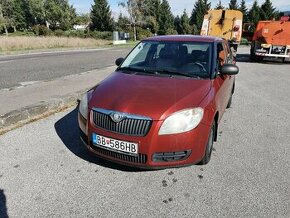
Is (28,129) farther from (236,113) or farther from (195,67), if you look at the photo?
(236,113)

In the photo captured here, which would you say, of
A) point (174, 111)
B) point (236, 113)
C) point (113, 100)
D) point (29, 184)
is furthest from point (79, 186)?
point (236, 113)

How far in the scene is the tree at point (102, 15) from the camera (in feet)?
192

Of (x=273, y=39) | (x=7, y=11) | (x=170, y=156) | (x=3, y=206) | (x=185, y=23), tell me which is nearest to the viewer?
(x=3, y=206)

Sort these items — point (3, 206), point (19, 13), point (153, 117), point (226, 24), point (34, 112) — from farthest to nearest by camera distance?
point (19, 13) → point (226, 24) → point (34, 112) → point (153, 117) → point (3, 206)

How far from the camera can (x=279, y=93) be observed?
8336 mm

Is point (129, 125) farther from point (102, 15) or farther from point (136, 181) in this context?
point (102, 15)

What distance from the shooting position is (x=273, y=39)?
613 inches

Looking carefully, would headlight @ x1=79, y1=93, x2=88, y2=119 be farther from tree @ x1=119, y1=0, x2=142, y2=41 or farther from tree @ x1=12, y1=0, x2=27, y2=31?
tree @ x1=12, y1=0, x2=27, y2=31

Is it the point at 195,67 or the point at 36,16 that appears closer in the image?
the point at 195,67

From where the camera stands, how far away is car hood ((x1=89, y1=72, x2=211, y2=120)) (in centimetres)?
329

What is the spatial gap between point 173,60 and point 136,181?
6.65 feet

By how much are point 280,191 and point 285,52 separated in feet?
46.5

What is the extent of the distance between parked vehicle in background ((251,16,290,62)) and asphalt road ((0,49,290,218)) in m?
12.1

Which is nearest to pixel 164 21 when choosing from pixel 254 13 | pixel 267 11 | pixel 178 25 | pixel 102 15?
pixel 178 25
